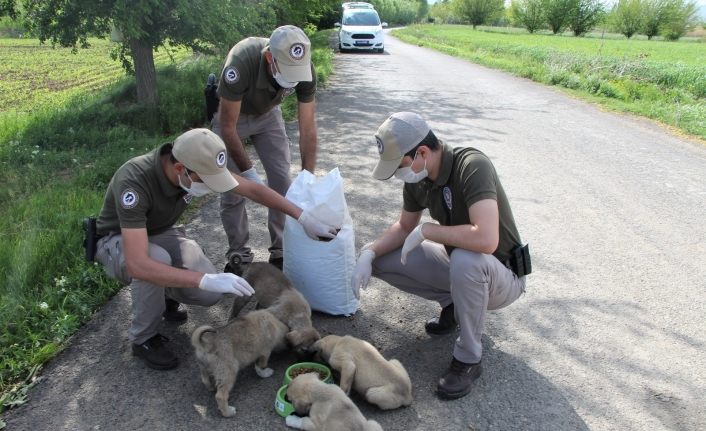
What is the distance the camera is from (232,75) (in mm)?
4207

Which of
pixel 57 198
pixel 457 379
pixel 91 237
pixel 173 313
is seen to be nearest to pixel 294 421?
pixel 457 379

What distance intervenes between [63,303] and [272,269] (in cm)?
160

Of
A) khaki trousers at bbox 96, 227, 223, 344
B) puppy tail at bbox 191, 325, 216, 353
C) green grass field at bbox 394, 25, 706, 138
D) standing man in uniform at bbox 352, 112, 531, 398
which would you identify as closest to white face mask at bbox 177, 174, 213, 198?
khaki trousers at bbox 96, 227, 223, 344

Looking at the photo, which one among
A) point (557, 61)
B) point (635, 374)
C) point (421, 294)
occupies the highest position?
point (557, 61)

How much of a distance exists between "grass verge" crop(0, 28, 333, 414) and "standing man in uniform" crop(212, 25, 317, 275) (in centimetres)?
115

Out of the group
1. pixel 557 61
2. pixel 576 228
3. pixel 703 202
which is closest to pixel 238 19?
pixel 576 228

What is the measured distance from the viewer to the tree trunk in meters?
10.2

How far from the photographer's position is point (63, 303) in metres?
3.99

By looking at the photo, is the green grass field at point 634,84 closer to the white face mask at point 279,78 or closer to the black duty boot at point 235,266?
the white face mask at point 279,78

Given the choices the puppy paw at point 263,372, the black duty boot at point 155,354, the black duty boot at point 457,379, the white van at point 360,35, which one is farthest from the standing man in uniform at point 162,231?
the white van at point 360,35

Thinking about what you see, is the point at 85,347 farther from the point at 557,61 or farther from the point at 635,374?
the point at 557,61

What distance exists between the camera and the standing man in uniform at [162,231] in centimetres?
321

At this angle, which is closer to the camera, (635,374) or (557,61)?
(635,374)

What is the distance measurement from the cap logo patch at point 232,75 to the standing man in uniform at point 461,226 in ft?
5.01
